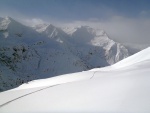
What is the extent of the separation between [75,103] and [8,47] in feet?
463

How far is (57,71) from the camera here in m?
130

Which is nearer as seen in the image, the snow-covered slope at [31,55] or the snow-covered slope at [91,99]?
the snow-covered slope at [91,99]

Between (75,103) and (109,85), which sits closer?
(75,103)

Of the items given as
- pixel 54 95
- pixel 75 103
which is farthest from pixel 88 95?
pixel 54 95

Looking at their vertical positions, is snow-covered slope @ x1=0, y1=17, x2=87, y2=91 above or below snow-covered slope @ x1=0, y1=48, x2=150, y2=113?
above

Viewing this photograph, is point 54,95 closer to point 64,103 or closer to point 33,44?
point 64,103

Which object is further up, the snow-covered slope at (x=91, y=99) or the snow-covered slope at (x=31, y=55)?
the snow-covered slope at (x=31, y=55)

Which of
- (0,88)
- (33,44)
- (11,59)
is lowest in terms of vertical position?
(0,88)

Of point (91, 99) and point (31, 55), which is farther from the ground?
point (31, 55)

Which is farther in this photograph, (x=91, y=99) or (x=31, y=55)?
(x=31, y=55)

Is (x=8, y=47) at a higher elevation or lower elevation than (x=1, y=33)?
lower

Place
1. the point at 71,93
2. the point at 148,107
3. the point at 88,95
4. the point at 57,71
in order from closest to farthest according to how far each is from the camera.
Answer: the point at 148,107, the point at 88,95, the point at 71,93, the point at 57,71

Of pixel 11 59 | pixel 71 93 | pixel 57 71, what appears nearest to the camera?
pixel 71 93

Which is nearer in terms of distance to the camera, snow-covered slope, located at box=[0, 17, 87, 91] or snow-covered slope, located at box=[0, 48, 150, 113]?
snow-covered slope, located at box=[0, 48, 150, 113]
